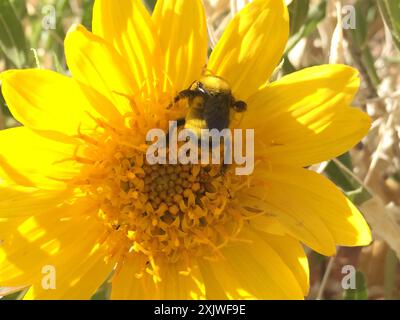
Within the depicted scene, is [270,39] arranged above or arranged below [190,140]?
above

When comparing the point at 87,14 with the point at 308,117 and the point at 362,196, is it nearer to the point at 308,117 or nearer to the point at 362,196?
the point at 308,117

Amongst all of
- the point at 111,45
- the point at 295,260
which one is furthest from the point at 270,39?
the point at 295,260

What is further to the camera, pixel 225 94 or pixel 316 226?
pixel 316 226

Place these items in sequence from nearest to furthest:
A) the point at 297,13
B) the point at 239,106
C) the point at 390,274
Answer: the point at 239,106 → the point at 297,13 → the point at 390,274

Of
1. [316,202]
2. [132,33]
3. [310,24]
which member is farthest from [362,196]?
[132,33]

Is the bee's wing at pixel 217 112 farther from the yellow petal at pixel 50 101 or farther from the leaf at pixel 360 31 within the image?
the leaf at pixel 360 31

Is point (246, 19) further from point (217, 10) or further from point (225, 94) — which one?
point (217, 10)
